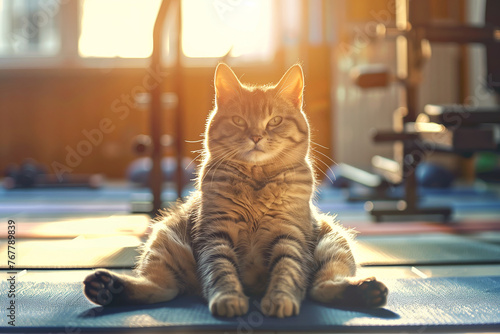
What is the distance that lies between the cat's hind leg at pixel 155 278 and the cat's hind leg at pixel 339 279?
316 mm

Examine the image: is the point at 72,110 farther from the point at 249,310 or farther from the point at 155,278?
the point at 249,310

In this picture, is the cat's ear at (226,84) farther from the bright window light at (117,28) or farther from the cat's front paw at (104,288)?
the bright window light at (117,28)

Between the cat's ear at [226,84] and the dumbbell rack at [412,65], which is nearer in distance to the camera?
the cat's ear at [226,84]

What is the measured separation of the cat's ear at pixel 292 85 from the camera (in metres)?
1.35

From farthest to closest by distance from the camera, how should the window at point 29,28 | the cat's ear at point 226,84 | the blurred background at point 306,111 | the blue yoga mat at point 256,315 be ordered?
the window at point 29,28
the blurred background at point 306,111
the cat's ear at point 226,84
the blue yoga mat at point 256,315

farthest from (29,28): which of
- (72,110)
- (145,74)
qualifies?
(145,74)

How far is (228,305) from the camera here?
1.07 metres

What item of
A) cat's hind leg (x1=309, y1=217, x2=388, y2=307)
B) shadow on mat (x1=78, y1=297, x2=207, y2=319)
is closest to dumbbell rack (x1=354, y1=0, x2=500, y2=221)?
cat's hind leg (x1=309, y1=217, x2=388, y2=307)

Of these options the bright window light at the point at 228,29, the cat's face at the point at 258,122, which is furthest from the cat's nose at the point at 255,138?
the bright window light at the point at 228,29

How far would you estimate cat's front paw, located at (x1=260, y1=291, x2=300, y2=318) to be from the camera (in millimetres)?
1076

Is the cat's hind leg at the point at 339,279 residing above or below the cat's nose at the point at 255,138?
below

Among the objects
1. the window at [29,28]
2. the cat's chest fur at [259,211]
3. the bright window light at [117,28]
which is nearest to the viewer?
the cat's chest fur at [259,211]

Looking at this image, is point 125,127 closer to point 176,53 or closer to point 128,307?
point 176,53

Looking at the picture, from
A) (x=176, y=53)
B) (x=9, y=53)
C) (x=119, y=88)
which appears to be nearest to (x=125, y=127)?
(x=119, y=88)
